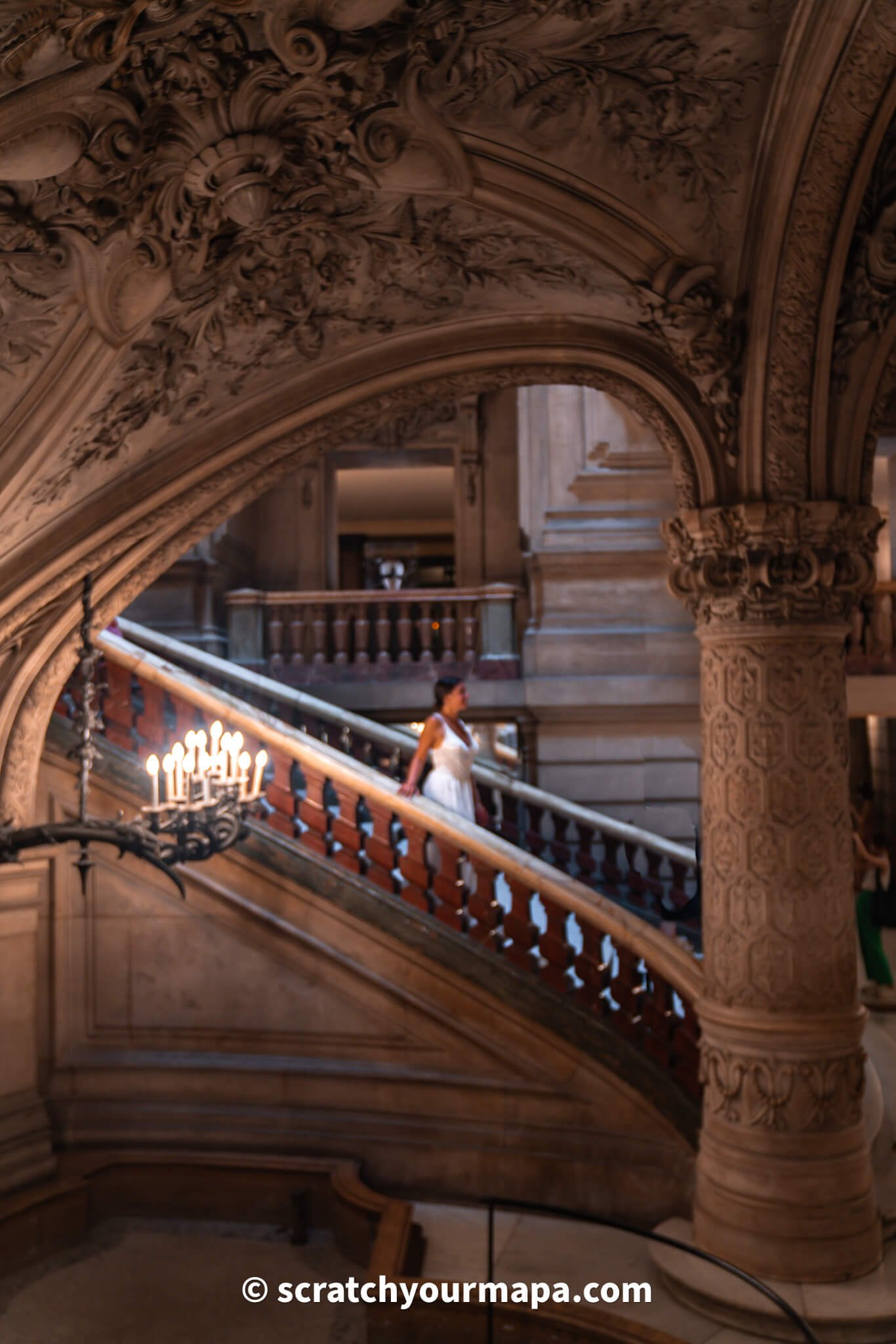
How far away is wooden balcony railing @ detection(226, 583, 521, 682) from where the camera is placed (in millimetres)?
10289

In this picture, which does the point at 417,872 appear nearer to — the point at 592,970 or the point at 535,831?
the point at 592,970

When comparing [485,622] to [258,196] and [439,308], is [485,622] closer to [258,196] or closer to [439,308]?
[439,308]

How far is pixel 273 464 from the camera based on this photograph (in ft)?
18.9

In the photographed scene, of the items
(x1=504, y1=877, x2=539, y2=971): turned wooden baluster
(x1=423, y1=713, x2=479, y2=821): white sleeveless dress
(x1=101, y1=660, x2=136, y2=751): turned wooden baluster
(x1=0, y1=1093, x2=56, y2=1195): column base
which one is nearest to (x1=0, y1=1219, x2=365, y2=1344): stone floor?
(x1=0, y1=1093, x2=56, y2=1195): column base

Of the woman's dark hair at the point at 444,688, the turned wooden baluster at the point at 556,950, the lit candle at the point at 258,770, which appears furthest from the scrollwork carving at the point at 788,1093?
the woman's dark hair at the point at 444,688

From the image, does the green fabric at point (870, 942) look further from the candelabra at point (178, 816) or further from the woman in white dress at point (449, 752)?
the candelabra at point (178, 816)

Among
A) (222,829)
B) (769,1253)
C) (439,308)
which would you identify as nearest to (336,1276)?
(769,1253)

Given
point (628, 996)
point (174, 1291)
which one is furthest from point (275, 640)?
point (174, 1291)

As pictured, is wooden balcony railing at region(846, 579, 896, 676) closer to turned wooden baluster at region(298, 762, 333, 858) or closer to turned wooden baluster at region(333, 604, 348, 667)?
turned wooden baluster at region(333, 604, 348, 667)

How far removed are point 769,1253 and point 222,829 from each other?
9.13 ft

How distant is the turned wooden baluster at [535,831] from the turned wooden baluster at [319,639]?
2.43 m

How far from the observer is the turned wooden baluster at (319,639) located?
34.1ft

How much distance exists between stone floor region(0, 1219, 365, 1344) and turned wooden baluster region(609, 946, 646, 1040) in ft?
5.79

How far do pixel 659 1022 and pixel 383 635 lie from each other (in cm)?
515
